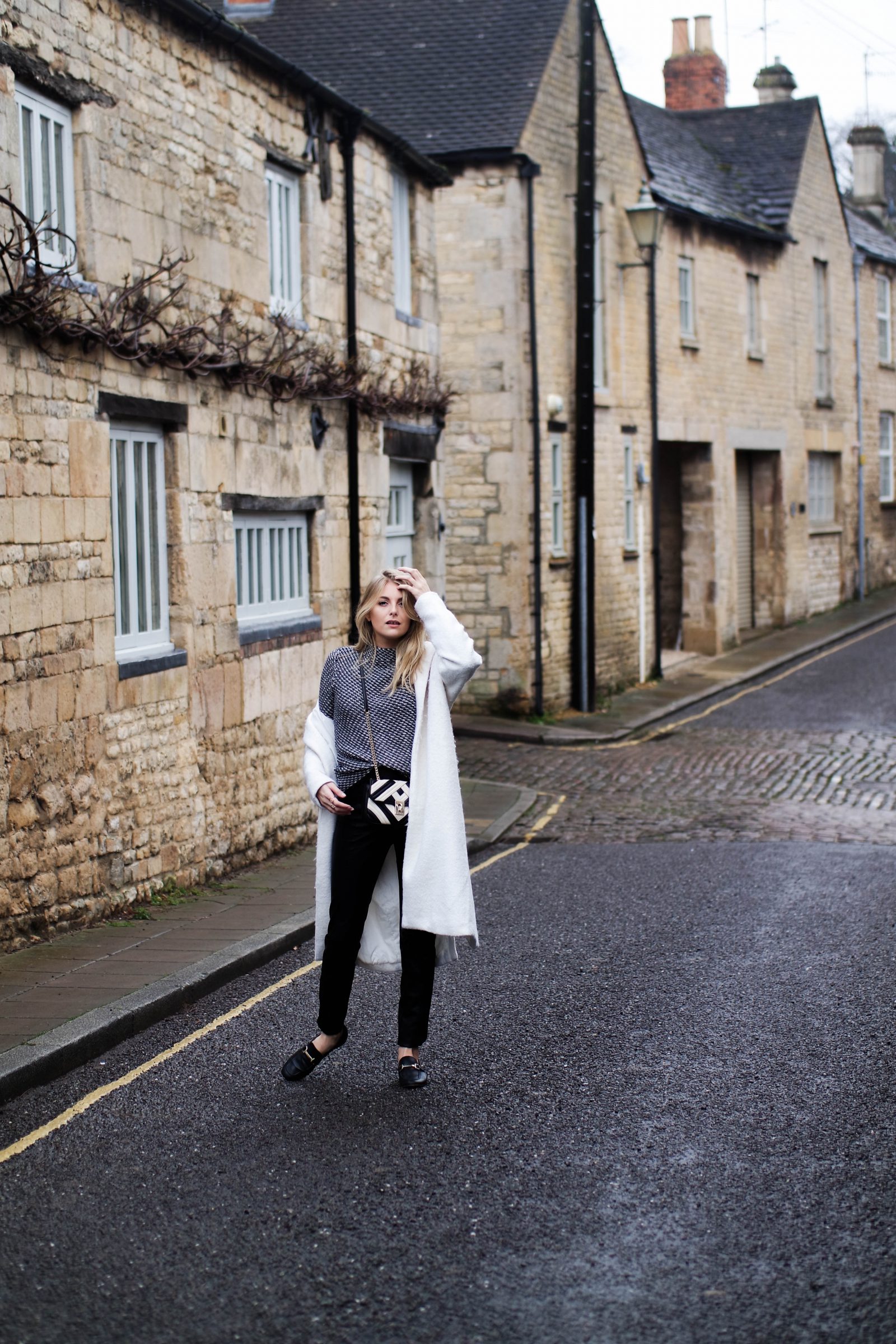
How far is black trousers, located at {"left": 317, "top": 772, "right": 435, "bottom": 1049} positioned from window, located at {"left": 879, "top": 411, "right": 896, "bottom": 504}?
29.8 metres

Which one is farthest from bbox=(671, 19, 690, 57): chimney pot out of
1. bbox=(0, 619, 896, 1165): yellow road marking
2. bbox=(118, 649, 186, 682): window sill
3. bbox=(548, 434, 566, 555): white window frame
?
bbox=(118, 649, 186, 682): window sill

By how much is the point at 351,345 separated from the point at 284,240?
1210mm

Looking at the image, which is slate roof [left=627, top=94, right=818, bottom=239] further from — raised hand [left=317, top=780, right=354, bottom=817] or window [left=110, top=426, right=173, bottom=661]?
raised hand [left=317, top=780, right=354, bottom=817]

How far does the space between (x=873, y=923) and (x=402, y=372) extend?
7.48 meters

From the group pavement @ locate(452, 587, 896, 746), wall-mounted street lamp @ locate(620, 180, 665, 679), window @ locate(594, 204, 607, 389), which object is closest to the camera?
pavement @ locate(452, 587, 896, 746)

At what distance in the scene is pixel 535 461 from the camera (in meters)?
18.4

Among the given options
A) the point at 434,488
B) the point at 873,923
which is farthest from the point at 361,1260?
the point at 434,488

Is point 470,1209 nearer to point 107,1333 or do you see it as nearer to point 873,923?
point 107,1333

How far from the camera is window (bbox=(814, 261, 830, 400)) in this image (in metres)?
29.6

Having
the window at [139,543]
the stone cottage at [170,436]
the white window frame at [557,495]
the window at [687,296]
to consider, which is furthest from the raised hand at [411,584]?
the window at [687,296]

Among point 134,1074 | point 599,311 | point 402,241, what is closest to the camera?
point 134,1074

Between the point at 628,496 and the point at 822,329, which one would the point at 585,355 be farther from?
the point at 822,329

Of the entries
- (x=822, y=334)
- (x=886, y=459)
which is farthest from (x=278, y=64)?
(x=886, y=459)

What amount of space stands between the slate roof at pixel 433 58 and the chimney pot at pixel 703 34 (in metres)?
10.9
